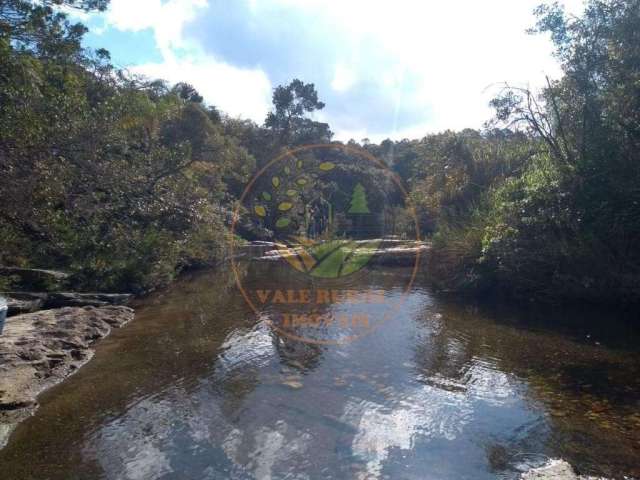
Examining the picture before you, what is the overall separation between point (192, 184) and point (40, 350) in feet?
25.2

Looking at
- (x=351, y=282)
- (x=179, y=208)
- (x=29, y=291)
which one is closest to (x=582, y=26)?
(x=351, y=282)

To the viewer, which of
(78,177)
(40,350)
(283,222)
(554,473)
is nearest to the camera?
(554,473)

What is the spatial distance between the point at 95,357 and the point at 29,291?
11.1 feet

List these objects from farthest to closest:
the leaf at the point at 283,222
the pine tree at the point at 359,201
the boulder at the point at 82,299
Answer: the pine tree at the point at 359,201
the leaf at the point at 283,222
the boulder at the point at 82,299

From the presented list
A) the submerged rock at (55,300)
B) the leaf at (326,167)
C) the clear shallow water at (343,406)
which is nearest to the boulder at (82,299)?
the submerged rock at (55,300)

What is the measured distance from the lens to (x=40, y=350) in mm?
6508

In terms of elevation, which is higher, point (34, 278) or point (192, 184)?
point (192, 184)

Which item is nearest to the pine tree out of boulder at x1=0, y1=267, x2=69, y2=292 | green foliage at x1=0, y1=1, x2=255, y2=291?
green foliage at x1=0, y1=1, x2=255, y2=291

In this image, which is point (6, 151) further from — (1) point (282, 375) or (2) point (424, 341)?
(2) point (424, 341)

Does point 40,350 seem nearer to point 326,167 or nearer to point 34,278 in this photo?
point 34,278

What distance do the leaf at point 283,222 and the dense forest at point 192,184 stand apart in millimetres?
13384

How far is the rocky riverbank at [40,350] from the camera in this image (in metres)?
5.19

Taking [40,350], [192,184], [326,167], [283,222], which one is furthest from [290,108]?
[40,350]

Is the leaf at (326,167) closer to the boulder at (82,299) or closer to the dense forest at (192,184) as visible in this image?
the dense forest at (192,184)
